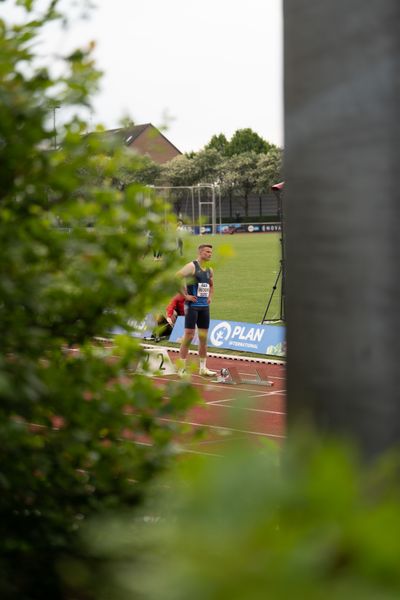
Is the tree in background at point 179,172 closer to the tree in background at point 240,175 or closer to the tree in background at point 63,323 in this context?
the tree in background at point 240,175

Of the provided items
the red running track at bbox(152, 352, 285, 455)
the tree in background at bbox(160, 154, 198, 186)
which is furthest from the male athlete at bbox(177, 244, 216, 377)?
the tree in background at bbox(160, 154, 198, 186)

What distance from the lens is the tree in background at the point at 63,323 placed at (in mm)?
2264

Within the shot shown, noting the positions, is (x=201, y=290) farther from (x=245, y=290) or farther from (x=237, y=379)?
(x=245, y=290)

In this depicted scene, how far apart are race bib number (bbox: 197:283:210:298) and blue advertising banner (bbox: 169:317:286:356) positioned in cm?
219

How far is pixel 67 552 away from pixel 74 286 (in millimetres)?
684

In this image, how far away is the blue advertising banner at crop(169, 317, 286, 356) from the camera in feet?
56.3

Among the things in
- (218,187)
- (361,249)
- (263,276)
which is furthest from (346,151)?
(218,187)

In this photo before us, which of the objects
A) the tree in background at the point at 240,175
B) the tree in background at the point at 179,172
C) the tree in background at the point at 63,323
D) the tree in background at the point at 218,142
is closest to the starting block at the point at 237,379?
the tree in background at the point at 63,323

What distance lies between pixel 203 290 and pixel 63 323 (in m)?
12.5

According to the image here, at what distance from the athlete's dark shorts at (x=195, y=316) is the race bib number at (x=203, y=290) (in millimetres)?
233

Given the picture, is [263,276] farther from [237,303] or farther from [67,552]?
[67,552]

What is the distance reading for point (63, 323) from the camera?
2590mm

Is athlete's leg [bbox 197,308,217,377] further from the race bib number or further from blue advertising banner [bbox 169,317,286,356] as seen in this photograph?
blue advertising banner [bbox 169,317,286,356]

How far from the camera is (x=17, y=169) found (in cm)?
234
